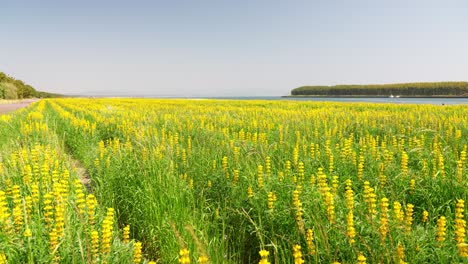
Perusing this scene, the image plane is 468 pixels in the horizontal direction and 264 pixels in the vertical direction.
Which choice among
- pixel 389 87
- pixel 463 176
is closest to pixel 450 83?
pixel 389 87

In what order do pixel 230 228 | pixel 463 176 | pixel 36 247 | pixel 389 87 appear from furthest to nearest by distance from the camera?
pixel 389 87 → pixel 463 176 → pixel 230 228 → pixel 36 247

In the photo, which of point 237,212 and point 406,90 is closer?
point 237,212

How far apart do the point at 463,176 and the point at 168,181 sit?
407cm

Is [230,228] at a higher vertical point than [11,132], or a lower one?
lower

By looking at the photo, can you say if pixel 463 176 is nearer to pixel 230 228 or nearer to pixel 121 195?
pixel 230 228

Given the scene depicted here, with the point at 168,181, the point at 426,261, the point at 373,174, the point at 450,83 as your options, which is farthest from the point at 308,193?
the point at 450,83

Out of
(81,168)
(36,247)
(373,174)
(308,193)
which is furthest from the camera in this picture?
(81,168)

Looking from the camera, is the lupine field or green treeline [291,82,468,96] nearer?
the lupine field

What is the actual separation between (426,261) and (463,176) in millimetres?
2398

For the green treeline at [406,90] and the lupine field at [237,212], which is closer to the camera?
the lupine field at [237,212]

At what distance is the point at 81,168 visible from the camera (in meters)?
7.70

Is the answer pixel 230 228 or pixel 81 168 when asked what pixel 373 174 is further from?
pixel 81 168

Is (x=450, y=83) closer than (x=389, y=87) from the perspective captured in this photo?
Yes

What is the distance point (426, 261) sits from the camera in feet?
8.40
